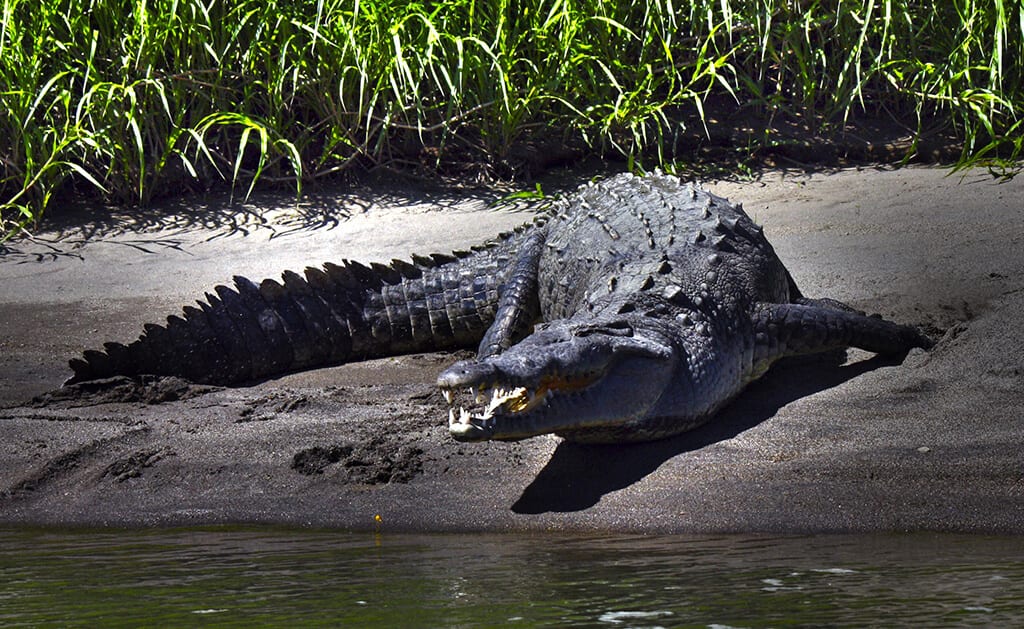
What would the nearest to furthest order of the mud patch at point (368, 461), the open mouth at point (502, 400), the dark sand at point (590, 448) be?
the open mouth at point (502, 400) < the dark sand at point (590, 448) < the mud patch at point (368, 461)

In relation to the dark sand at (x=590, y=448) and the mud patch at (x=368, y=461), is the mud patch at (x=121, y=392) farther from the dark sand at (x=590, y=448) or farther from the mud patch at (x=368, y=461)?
the mud patch at (x=368, y=461)

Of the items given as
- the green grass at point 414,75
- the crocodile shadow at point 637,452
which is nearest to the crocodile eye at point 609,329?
the crocodile shadow at point 637,452

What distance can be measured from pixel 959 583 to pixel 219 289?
11.4ft

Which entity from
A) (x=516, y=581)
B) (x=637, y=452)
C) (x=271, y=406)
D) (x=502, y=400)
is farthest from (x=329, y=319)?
(x=516, y=581)

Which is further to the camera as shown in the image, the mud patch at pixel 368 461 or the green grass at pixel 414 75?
the green grass at pixel 414 75

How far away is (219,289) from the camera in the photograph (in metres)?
5.21

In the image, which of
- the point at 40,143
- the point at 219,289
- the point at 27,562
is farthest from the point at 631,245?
the point at 40,143

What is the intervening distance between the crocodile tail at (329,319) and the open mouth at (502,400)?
1.95 m

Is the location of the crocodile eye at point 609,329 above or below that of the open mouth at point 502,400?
above

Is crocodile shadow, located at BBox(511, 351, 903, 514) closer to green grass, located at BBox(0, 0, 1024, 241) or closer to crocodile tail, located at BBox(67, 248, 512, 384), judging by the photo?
crocodile tail, located at BBox(67, 248, 512, 384)

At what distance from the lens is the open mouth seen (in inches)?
124

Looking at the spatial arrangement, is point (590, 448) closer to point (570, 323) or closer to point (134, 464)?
point (570, 323)

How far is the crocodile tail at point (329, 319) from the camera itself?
→ 5039 millimetres

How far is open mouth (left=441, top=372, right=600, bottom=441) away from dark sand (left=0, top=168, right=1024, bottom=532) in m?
0.27
